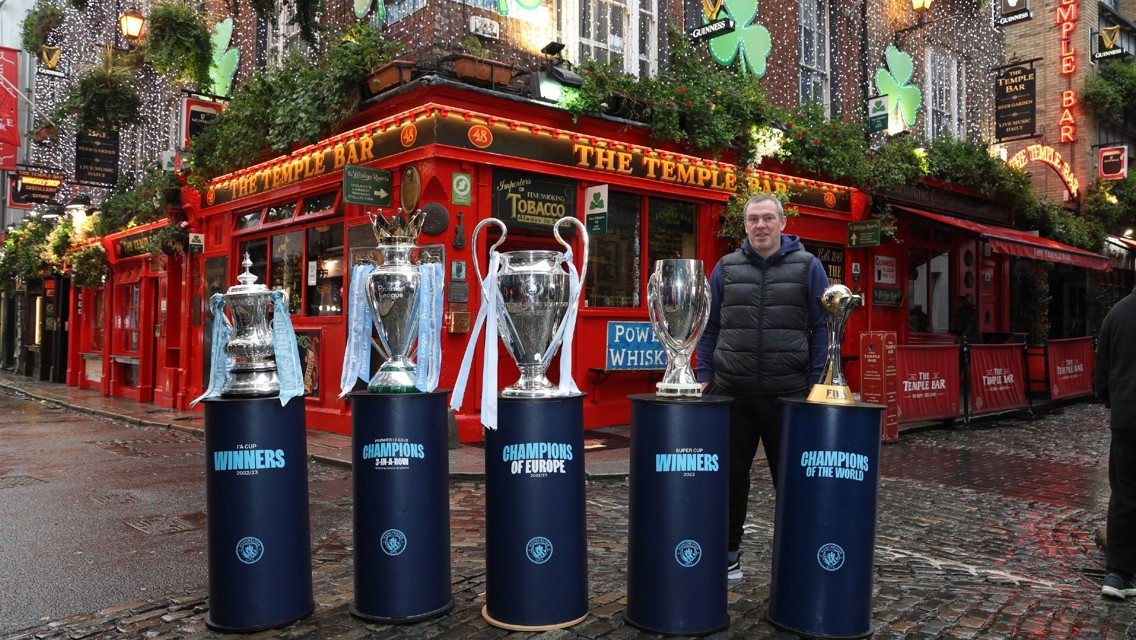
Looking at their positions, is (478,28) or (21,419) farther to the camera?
(21,419)

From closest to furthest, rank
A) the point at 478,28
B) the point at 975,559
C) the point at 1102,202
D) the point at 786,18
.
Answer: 1. the point at 975,559
2. the point at 478,28
3. the point at 786,18
4. the point at 1102,202

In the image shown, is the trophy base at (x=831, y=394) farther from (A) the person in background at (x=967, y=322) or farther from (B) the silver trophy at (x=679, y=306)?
(A) the person in background at (x=967, y=322)

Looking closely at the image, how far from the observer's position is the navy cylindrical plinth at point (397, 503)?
3.50 m

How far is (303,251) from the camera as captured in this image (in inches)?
433

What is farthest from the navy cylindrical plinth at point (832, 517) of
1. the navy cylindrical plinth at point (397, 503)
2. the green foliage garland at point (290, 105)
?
the green foliage garland at point (290, 105)

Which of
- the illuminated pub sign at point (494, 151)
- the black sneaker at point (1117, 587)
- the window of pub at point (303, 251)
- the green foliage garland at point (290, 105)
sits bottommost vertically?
the black sneaker at point (1117, 587)

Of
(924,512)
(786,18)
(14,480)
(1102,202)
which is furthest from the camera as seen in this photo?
(1102,202)

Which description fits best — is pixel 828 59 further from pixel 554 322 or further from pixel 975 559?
pixel 554 322

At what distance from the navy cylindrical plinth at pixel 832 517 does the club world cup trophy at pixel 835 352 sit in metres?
0.09

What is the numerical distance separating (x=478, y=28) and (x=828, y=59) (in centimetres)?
748

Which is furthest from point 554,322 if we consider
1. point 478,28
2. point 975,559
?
point 478,28

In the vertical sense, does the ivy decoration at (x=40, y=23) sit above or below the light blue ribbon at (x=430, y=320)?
above

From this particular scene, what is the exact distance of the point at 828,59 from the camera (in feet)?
47.7

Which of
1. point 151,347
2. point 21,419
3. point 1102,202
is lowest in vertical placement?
point 21,419
